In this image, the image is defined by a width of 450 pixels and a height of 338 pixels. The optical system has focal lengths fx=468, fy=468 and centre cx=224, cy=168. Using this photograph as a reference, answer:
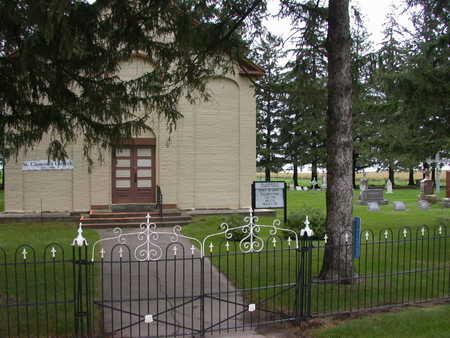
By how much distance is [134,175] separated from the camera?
18531mm

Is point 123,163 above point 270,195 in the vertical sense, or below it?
above

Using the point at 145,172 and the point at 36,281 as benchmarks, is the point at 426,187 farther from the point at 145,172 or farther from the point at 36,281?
the point at 36,281

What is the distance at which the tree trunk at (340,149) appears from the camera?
7.61m

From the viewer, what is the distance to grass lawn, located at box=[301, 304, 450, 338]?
5.60m

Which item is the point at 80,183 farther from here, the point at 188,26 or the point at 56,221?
the point at 188,26

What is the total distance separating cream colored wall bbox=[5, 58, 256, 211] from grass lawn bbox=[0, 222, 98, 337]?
1582 mm

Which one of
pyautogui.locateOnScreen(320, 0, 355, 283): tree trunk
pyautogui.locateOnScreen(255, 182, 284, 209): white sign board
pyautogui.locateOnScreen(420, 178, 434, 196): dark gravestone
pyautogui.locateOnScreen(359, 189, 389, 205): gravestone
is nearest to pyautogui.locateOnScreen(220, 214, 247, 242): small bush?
pyautogui.locateOnScreen(255, 182, 284, 209): white sign board

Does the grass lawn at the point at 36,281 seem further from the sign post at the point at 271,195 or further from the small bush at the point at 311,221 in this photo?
the small bush at the point at 311,221

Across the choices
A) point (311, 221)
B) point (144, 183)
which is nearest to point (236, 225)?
point (311, 221)

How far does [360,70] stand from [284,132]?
1553 inches

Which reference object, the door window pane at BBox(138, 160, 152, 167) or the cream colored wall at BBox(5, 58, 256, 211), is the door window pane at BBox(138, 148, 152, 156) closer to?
the door window pane at BBox(138, 160, 152, 167)

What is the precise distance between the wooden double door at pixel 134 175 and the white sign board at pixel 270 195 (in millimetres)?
5927

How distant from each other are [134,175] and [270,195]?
6.58m

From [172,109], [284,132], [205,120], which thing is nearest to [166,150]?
[205,120]
